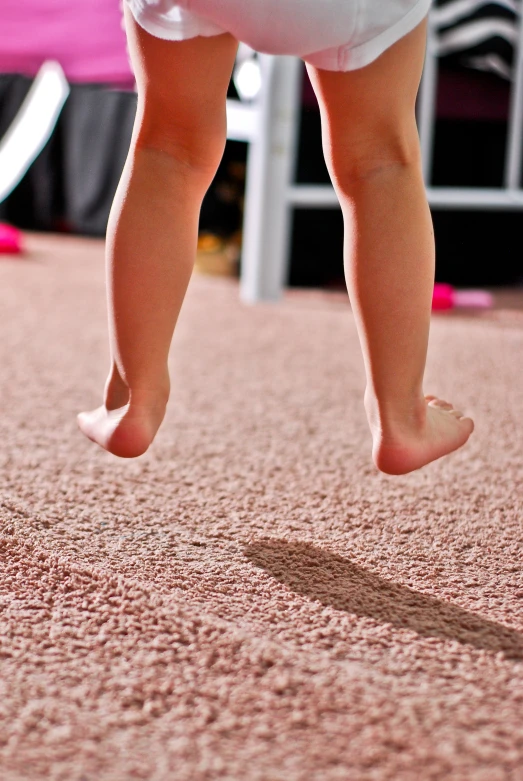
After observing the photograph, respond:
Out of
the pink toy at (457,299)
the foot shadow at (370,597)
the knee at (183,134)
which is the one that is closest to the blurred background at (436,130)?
the pink toy at (457,299)

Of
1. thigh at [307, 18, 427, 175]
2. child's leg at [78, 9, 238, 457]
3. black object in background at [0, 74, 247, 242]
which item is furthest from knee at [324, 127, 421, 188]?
black object in background at [0, 74, 247, 242]

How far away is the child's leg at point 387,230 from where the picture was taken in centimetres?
72

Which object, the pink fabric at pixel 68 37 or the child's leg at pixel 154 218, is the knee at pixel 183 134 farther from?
the pink fabric at pixel 68 37

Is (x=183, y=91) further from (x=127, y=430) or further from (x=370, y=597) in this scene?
(x=370, y=597)

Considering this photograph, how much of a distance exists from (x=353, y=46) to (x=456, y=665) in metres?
0.44

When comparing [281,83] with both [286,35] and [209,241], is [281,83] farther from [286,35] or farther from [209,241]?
[286,35]

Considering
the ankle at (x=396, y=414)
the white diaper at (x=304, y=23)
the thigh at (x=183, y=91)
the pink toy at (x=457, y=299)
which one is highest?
the white diaper at (x=304, y=23)

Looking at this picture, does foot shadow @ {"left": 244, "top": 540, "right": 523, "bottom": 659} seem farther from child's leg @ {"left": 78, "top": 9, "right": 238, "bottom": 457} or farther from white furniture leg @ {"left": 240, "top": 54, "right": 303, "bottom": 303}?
white furniture leg @ {"left": 240, "top": 54, "right": 303, "bottom": 303}

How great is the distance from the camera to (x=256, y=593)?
2.25 feet

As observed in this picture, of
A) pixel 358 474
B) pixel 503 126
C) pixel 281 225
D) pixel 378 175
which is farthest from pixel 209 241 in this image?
pixel 378 175

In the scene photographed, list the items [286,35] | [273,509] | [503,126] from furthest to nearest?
1. [503,126]
2. [273,509]
3. [286,35]

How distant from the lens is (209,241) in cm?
229

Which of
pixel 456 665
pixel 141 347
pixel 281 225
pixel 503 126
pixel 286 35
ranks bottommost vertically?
pixel 456 665

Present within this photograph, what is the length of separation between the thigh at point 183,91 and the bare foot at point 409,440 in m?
0.26
